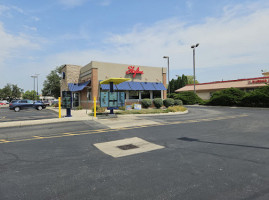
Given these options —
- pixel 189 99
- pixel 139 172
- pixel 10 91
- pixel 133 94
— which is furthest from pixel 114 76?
pixel 10 91

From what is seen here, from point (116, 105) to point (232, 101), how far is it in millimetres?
23385

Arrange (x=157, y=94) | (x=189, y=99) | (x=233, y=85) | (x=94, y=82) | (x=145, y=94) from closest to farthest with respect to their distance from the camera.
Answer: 1. (x=94, y=82)
2. (x=145, y=94)
3. (x=157, y=94)
4. (x=189, y=99)
5. (x=233, y=85)

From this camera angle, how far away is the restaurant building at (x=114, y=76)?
2327 centimetres

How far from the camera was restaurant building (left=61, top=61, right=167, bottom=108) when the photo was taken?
2327 cm

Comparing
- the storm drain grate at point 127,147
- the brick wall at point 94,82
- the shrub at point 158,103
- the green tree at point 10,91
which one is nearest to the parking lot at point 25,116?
the brick wall at point 94,82

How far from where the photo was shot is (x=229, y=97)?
97.2 feet

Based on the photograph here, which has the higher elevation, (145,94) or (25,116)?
(145,94)

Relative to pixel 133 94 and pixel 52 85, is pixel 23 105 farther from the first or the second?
pixel 52 85

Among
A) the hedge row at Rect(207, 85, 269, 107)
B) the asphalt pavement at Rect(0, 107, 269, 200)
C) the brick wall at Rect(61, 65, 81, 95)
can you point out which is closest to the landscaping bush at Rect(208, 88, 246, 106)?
the hedge row at Rect(207, 85, 269, 107)

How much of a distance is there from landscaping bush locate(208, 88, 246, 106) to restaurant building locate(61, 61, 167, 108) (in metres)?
11.5

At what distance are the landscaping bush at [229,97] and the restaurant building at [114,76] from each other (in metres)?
11.5

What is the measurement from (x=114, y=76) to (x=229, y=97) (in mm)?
20043

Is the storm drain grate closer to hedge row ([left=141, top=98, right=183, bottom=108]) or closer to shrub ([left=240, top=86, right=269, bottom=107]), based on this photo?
hedge row ([left=141, top=98, right=183, bottom=108])

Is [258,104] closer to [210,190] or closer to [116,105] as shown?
[116,105]
